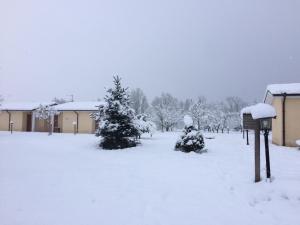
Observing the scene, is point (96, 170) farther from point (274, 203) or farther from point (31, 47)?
point (31, 47)

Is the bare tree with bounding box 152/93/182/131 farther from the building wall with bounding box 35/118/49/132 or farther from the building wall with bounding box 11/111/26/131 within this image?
the building wall with bounding box 11/111/26/131

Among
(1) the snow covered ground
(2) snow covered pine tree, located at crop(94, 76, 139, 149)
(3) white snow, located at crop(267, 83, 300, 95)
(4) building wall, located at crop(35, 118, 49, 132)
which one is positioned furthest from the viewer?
(4) building wall, located at crop(35, 118, 49, 132)

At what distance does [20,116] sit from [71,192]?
30355mm

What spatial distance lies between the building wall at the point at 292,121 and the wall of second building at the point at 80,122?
1945 cm

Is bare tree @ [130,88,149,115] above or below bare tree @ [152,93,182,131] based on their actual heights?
above

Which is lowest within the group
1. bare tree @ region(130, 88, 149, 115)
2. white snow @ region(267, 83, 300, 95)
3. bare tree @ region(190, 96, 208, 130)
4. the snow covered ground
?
the snow covered ground

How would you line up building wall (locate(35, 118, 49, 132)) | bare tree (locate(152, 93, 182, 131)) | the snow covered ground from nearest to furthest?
the snow covered ground → building wall (locate(35, 118, 49, 132)) → bare tree (locate(152, 93, 182, 131))

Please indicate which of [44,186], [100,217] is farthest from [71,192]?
[100,217]

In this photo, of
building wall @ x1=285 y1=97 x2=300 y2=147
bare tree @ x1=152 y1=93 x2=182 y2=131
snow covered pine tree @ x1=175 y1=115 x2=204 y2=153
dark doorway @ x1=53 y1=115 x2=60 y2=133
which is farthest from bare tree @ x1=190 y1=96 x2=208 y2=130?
snow covered pine tree @ x1=175 y1=115 x2=204 y2=153

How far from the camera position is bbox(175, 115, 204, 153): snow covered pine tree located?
13.1m

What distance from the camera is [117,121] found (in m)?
15.5

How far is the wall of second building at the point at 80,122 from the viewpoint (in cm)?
3028

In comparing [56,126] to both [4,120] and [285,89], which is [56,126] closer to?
[4,120]

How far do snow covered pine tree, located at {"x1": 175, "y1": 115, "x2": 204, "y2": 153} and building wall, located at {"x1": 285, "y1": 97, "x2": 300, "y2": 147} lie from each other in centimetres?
575
